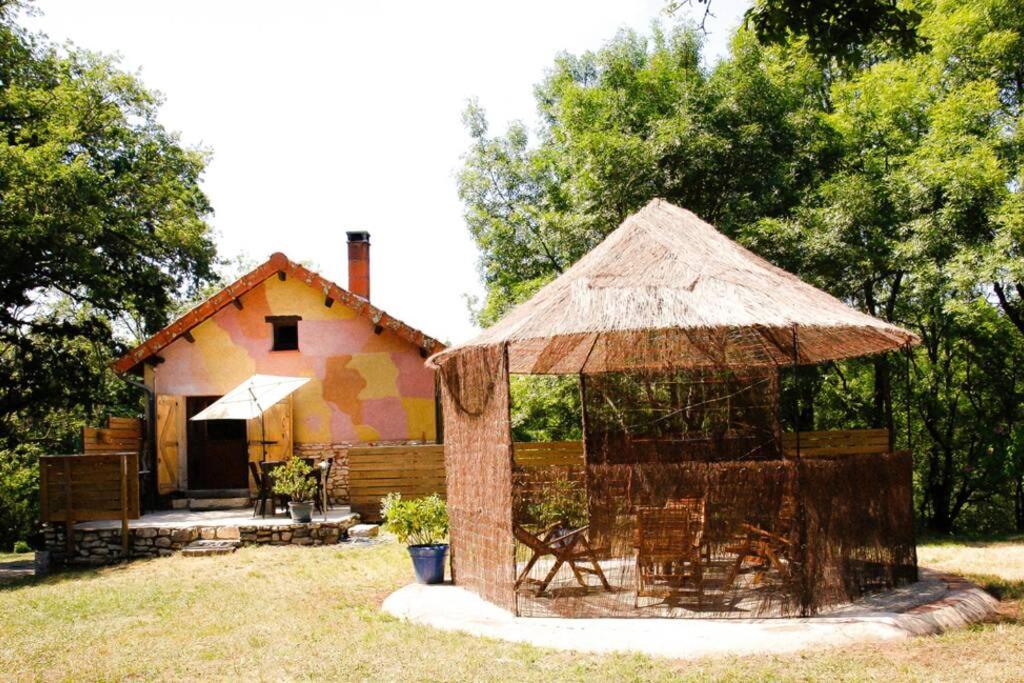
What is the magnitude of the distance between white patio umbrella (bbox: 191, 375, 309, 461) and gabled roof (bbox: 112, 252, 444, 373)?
2042 millimetres

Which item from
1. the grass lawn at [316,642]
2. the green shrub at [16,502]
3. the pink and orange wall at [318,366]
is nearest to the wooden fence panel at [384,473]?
the pink and orange wall at [318,366]

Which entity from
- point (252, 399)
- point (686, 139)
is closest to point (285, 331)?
point (252, 399)

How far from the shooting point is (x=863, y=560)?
7848 mm

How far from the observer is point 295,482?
13.8 metres

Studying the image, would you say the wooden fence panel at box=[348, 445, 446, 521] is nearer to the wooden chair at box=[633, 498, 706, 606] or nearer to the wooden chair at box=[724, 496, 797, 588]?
the wooden chair at box=[633, 498, 706, 606]

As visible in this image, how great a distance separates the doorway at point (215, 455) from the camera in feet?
57.2

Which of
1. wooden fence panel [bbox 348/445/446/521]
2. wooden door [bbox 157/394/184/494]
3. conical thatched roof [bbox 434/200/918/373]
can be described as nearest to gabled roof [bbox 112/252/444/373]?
wooden door [bbox 157/394/184/494]

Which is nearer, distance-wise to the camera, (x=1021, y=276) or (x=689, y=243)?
(x=689, y=243)

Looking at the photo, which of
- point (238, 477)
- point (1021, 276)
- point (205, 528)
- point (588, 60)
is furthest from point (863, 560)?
point (588, 60)

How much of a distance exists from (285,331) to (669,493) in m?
11.8

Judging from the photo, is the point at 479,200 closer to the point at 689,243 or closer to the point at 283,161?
the point at 283,161

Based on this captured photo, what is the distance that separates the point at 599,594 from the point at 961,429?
12593 millimetres

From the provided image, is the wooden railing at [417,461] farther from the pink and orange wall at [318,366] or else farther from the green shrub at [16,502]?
the green shrub at [16,502]

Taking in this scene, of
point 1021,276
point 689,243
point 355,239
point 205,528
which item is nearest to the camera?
point 689,243
